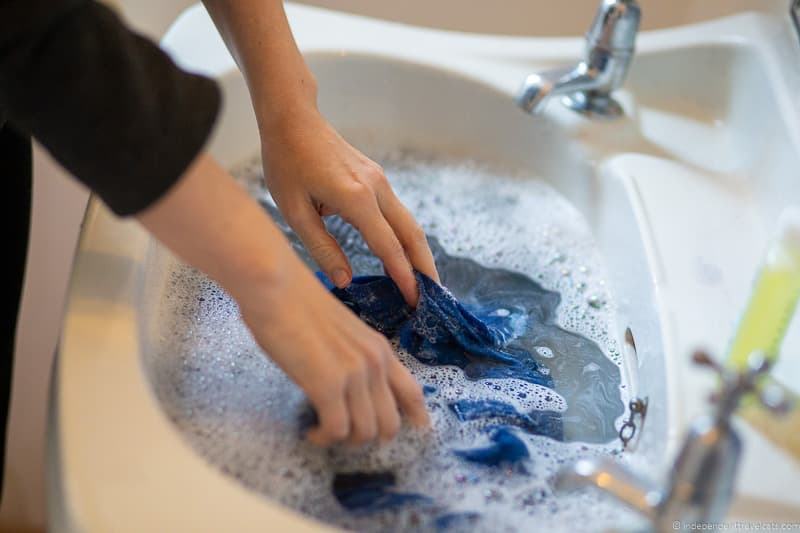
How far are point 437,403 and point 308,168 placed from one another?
20 cm

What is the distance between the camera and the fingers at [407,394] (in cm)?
55

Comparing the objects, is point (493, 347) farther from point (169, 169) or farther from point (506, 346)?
point (169, 169)

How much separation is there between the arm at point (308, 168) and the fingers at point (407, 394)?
0.38 feet

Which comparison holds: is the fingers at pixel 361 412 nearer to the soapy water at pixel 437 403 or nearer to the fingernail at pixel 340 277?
the soapy water at pixel 437 403

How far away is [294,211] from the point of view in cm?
67

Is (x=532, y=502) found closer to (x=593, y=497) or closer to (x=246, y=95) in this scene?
(x=593, y=497)

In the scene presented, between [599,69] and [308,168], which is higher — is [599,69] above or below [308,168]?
above

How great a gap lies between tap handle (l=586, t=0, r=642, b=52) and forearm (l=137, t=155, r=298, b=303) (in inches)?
18.4

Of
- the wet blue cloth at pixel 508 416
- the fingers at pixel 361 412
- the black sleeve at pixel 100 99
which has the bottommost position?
the fingers at pixel 361 412

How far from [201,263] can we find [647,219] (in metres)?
0.41

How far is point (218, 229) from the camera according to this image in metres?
0.47

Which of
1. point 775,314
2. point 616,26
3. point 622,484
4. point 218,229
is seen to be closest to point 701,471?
point 622,484

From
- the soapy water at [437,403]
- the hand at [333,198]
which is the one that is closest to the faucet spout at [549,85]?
the soapy water at [437,403]

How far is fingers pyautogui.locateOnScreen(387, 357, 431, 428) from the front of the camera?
0.55 meters
